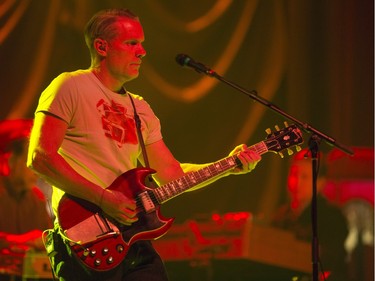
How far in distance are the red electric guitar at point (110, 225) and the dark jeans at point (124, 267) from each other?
2.0 inches

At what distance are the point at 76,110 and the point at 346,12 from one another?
3341mm

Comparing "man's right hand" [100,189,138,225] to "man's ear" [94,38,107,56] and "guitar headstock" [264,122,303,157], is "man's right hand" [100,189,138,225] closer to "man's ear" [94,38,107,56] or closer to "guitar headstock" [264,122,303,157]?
"man's ear" [94,38,107,56]

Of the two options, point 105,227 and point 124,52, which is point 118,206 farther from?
point 124,52

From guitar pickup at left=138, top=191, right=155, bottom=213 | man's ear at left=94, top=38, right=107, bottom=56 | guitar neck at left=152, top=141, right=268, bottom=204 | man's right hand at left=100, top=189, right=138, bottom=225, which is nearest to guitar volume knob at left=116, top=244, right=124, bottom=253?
man's right hand at left=100, top=189, right=138, bottom=225

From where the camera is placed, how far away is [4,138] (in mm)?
4055

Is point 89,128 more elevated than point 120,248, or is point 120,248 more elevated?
point 89,128

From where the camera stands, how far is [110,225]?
8.91ft

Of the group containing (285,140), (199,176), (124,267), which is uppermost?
(285,140)

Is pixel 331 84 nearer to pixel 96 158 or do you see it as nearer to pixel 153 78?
pixel 153 78

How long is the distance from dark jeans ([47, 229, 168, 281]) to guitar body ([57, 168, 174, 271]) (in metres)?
0.05

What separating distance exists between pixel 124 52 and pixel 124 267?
1.03 meters

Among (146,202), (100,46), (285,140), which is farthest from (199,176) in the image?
(100,46)

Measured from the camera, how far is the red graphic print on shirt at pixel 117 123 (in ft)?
9.53

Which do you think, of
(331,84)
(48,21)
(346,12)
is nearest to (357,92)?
(331,84)
